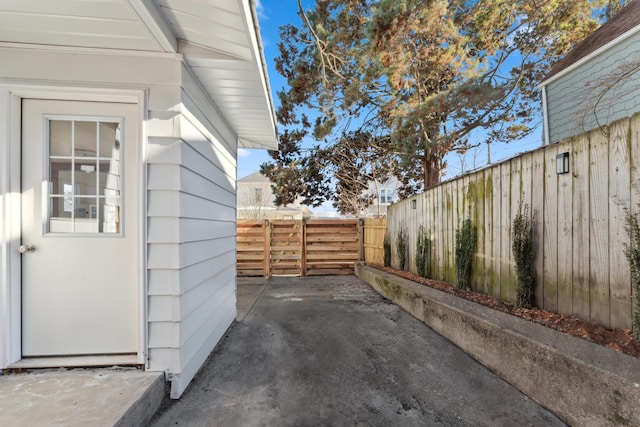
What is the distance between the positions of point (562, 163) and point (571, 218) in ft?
1.53

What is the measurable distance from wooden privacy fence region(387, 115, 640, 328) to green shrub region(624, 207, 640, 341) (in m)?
0.09

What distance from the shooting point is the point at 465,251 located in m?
3.51

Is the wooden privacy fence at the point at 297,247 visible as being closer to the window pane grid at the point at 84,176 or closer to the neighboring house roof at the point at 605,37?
the window pane grid at the point at 84,176

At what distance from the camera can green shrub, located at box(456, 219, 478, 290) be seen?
344 cm

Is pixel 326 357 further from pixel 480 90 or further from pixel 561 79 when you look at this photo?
pixel 561 79

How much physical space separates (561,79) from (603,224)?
4361 millimetres

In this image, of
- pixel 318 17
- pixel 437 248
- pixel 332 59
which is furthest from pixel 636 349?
pixel 318 17

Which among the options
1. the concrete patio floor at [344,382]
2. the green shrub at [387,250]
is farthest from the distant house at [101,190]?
the green shrub at [387,250]

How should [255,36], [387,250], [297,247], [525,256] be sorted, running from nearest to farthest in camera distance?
[255,36] < [525,256] < [387,250] < [297,247]

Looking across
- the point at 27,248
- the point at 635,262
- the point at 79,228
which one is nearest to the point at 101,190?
the point at 79,228

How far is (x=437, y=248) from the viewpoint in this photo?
169 inches

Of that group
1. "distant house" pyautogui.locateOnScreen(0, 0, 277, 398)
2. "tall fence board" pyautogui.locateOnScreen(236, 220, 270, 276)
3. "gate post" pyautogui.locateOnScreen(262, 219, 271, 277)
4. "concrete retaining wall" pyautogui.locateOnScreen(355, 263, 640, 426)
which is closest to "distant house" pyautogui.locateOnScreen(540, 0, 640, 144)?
"concrete retaining wall" pyautogui.locateOnScreen(355, 263, 640, 426)

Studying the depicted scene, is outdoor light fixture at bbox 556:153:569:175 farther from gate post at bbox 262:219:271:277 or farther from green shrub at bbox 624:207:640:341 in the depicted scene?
gate post at bbox 262:219:271:277

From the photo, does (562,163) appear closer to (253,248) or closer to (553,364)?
(553,364)
